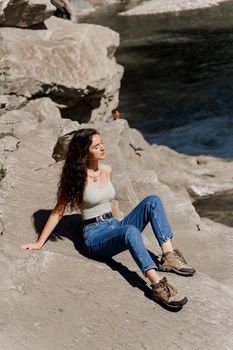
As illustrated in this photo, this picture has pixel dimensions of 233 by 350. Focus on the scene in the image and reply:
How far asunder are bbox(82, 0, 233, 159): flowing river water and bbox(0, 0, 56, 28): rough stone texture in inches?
220

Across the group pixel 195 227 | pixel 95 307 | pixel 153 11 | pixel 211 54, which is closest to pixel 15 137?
pixel 195 227

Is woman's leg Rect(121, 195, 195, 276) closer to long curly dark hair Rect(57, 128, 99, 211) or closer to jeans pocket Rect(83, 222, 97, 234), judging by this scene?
jeans pocket Rect(83, 222, 97, 234)

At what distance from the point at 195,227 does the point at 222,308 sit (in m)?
2.73

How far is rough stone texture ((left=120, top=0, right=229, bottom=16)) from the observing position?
42234 mm

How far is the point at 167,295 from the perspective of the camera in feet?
16.9

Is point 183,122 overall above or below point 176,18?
above

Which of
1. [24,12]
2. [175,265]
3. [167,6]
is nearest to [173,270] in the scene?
[175,265]

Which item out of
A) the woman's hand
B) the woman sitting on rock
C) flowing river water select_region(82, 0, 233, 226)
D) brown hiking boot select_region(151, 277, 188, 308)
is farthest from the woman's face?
flowing river water select_region(82, 0, 233, 226)

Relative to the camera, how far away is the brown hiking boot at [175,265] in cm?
572

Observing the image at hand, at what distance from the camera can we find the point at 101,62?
14.7 metres

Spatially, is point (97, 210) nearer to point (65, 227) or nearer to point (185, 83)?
point (65, 227)

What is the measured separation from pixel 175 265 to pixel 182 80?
20767mm

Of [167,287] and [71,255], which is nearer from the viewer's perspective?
[167,287]

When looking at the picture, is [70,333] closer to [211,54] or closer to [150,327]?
[150,327]
